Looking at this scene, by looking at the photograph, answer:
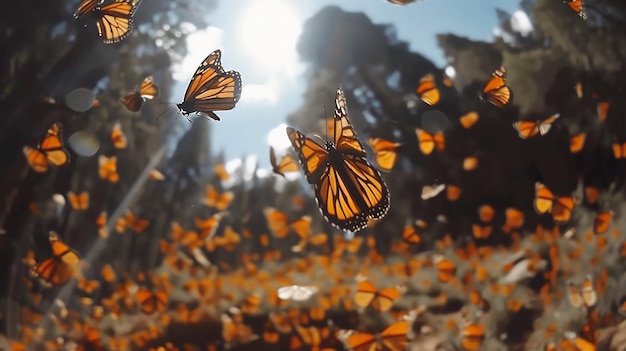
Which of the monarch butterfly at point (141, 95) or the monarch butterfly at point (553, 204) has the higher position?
the monarch butterfly at point (141, 95)

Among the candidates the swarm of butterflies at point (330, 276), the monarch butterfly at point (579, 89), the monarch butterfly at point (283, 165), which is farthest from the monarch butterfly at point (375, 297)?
the monarch butterfly at point (579, 89)

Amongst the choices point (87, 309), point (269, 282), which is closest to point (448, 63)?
point (269, 282)

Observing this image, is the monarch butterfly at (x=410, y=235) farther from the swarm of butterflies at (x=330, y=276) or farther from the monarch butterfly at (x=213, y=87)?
the monarch butterfly at (x=213, y=87)

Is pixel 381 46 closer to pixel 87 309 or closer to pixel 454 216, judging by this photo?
pixel 454 216

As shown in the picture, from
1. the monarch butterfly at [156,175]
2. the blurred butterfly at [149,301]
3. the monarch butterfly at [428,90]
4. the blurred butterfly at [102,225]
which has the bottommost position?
the blurred butterfly at [149,301]

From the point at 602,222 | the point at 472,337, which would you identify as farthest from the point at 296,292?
the point at 602,222

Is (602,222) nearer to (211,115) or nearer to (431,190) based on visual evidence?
(431,190)
